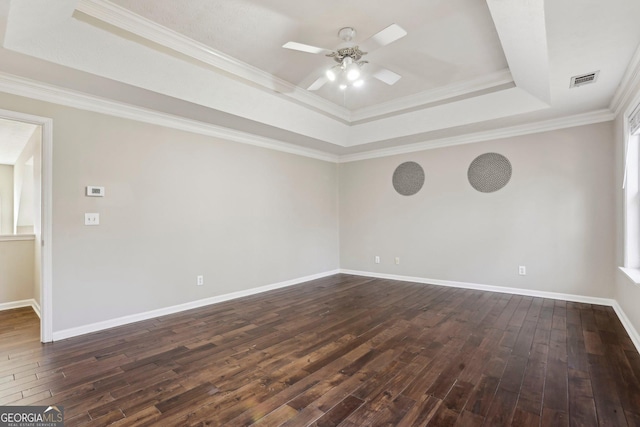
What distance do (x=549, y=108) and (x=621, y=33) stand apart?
1668mm

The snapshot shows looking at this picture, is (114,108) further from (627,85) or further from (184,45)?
(627,85)

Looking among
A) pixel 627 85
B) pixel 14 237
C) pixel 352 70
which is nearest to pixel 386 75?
pixel 352 70

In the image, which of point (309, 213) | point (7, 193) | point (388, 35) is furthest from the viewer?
point (7, 193)

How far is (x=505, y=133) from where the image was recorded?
443 cm

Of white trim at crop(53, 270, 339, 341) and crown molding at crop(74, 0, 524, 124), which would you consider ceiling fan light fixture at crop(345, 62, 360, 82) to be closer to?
crown molding at crop(74, 0, 524, 124)

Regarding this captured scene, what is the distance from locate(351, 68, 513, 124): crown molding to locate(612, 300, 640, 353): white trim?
9.41ft

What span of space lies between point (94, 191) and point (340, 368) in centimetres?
302

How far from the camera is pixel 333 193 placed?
6.21m

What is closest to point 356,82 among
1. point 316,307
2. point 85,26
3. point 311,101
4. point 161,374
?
point 311,101

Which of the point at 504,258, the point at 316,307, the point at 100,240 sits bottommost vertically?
the point at 316,307

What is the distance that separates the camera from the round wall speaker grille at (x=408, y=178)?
5258 millimetres

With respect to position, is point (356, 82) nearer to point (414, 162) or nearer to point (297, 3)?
point (297, 3)

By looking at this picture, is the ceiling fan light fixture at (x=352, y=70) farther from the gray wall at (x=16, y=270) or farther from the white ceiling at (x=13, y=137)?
the gray wall at (x=16, y=270)

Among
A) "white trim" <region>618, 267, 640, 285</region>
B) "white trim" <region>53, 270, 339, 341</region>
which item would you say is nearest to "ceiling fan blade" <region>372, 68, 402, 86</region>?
"white trim" <region>618, 267, 640, 285</region>
